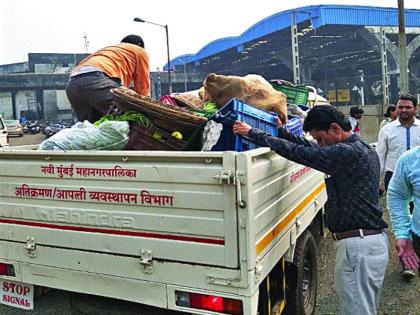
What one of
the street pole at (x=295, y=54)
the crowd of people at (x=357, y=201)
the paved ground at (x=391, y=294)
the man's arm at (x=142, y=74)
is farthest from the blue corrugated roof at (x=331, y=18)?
the crowd of people at (x=357, y=201)

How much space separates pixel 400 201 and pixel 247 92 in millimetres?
1457

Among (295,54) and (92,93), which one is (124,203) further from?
(295,54)

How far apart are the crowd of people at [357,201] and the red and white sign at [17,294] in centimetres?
181

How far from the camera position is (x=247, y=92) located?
12.0ft

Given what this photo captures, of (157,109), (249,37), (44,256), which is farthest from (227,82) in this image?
(249,37)

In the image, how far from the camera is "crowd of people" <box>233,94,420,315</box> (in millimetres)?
2789

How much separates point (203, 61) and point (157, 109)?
5102cm

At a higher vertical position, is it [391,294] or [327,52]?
[327,52]

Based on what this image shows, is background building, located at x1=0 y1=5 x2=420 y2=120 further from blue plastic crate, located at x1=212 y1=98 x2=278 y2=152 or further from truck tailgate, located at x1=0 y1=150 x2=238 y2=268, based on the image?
truck tailgate, located at x1=0 y1=150 x2=238 y2=268

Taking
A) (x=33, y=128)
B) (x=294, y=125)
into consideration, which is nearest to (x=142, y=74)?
(x=294, y=125)

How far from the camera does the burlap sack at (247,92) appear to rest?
12.0 ft

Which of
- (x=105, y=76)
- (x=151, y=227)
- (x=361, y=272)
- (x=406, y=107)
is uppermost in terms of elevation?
(x=105, y=76)

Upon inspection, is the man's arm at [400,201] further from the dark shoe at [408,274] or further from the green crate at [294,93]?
the green crate at [294,93]

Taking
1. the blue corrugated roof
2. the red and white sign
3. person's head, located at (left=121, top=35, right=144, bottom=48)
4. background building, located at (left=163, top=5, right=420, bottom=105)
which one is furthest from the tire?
the blue corrugated roof
